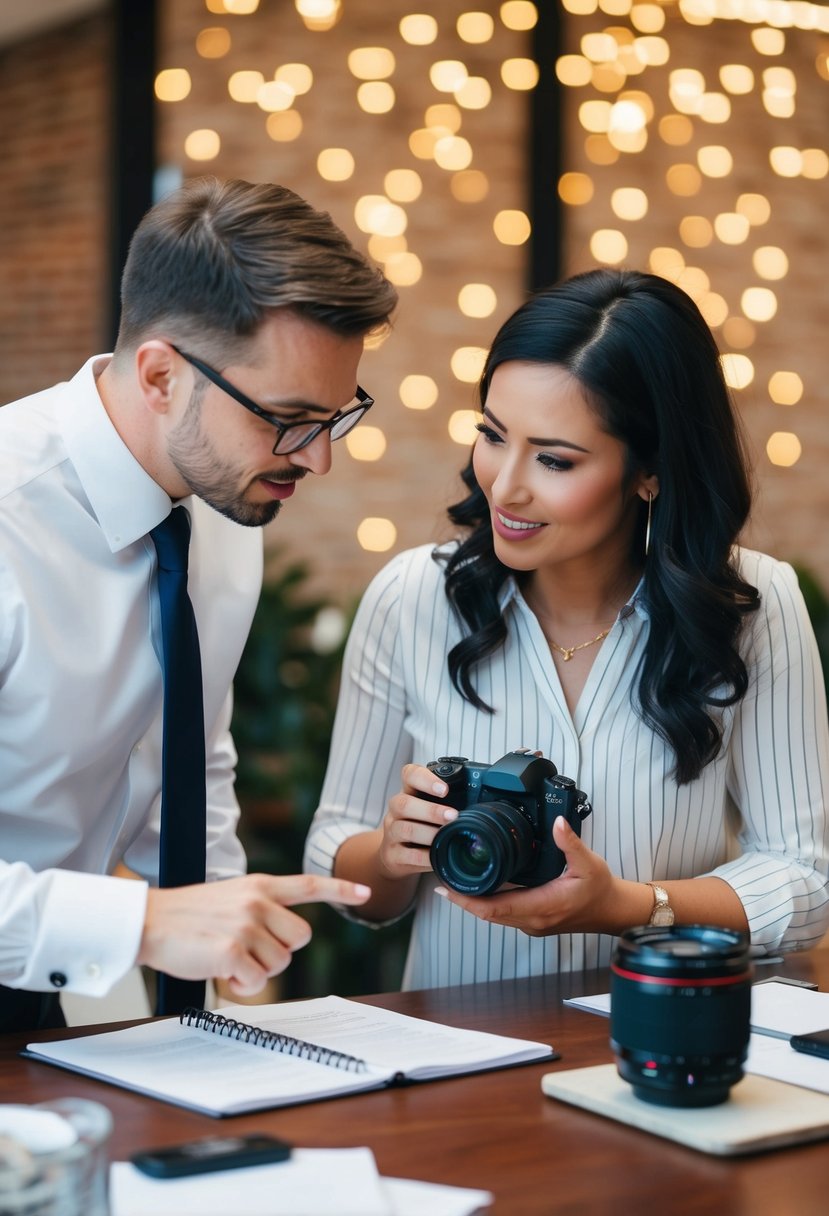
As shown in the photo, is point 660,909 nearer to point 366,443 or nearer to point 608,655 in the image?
point 608,655

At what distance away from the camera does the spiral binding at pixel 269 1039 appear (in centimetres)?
117

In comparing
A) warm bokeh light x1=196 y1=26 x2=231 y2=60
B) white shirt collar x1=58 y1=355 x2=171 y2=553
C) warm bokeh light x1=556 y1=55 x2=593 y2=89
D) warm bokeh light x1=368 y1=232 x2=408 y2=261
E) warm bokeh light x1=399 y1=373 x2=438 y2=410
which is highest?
warm bokeh light x1=556 y1=55 x2=593 y2=89

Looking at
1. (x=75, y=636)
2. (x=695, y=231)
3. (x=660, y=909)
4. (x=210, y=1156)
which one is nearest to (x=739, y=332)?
(x=695, y=231)

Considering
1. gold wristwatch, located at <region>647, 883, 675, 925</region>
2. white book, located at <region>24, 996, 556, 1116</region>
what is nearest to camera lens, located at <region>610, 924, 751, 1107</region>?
white book, located at <region>24, 996, 556, 1116</region>

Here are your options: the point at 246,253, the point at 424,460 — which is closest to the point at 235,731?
the point at 424,460

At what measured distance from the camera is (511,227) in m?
4.03

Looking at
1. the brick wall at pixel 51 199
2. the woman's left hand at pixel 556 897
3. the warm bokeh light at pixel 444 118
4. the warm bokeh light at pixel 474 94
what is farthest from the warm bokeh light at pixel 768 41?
the woman's left hand at pixel 556 897

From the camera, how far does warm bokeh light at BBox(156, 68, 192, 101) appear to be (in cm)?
374

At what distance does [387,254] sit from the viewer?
3.95 meters

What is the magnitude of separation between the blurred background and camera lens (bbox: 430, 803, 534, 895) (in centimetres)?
180

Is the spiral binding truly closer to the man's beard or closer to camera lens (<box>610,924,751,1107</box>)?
camera lens (<box>610,924,751,1107</box>)

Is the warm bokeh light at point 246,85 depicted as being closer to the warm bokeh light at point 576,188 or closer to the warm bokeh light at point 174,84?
the warm bokeh light at point 174,84

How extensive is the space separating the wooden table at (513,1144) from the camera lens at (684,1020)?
0.05 metres

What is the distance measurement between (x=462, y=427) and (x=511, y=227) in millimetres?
604
